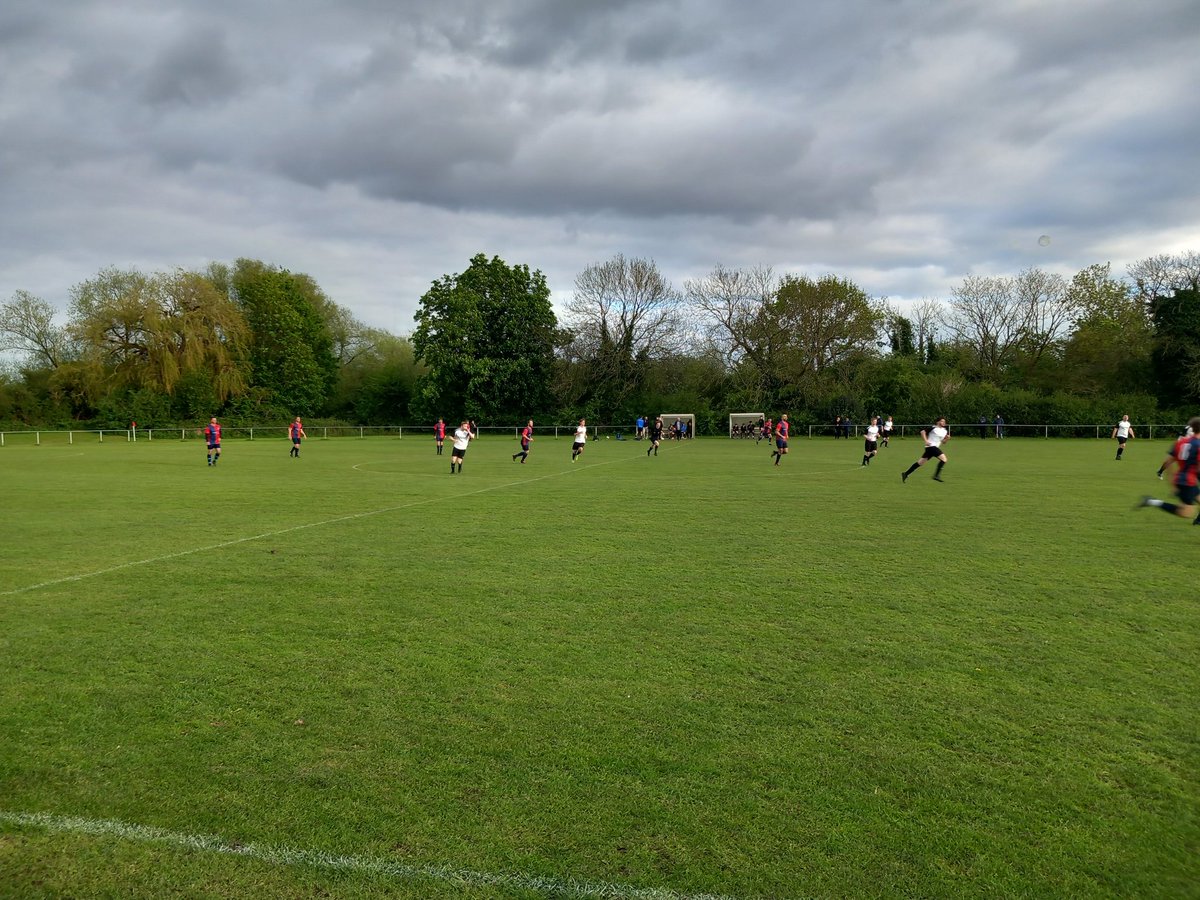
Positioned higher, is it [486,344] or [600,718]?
[486,344]

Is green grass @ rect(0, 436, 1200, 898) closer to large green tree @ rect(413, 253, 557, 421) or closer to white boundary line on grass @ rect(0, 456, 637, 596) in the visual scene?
white boundary line on grass @ rect(0, 456, 637, 596)

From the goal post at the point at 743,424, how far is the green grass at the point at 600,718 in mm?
45613

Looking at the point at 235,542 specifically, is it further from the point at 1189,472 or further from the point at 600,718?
the point at 1189,472

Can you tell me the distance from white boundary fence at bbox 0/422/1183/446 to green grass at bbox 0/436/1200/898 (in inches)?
1741

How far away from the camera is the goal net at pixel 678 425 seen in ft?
182

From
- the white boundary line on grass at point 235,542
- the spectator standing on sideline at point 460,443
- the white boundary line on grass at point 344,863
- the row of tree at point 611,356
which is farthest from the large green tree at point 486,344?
the white boundary line on grass at point 344,863

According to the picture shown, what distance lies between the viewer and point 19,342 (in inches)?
2215

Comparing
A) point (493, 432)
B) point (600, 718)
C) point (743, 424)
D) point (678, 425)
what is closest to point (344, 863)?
point (600, 718)

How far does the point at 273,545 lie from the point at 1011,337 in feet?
225

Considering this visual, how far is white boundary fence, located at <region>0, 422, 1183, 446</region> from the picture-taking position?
159ft

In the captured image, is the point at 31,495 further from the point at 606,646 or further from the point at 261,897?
the point at 261,897

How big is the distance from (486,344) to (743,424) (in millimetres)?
22422

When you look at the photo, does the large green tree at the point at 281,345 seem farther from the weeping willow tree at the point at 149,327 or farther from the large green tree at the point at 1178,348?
the large green tree at the point at 1178,348

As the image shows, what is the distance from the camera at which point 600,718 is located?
14.7 feet
